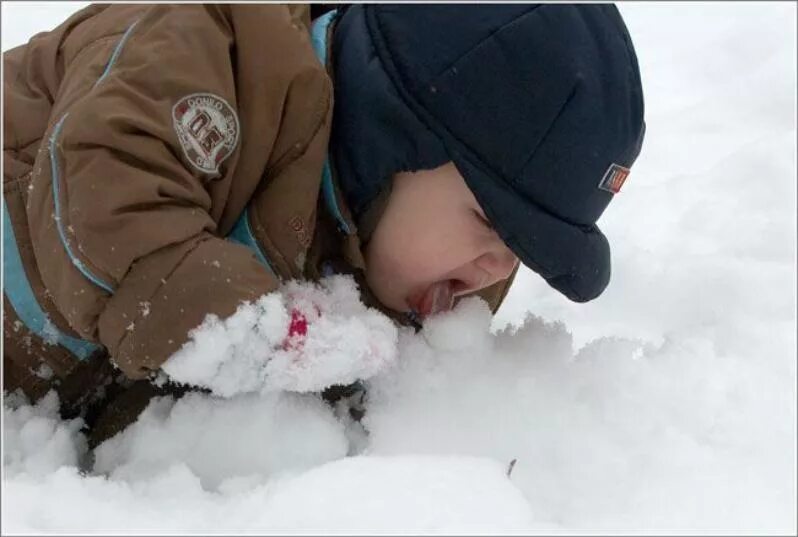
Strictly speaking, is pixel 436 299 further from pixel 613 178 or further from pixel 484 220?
pixel 613 178

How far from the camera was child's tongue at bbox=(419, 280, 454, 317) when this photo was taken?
3.82 feet

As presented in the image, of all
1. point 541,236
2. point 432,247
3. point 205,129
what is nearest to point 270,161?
point 205,129

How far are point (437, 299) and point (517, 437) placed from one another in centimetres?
28

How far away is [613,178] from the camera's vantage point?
1.05 metres

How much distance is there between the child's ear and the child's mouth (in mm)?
103

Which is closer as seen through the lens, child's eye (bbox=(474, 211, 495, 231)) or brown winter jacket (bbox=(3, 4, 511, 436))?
brown winter jacket (bbox=(3, 4, 511, 436))

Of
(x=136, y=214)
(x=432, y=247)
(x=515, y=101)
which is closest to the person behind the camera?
(x=136, y=214)

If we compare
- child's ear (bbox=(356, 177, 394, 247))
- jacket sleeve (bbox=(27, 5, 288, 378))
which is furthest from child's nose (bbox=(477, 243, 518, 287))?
jacket sleeve (bbox=(27, 5, 288, 378))

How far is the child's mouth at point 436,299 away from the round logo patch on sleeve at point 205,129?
331 mm

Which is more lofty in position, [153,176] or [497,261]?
[153,176]

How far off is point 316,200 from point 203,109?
18cm

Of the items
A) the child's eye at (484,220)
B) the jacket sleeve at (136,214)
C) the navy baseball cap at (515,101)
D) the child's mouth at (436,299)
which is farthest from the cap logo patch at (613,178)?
the jacket sleeve at (136,214)

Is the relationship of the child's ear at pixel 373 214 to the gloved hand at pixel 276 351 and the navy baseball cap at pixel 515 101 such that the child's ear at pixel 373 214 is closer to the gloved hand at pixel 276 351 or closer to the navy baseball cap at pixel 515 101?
the navy baseball cap at pixel 515 101

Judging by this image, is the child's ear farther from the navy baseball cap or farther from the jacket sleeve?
the jacket sleeve
